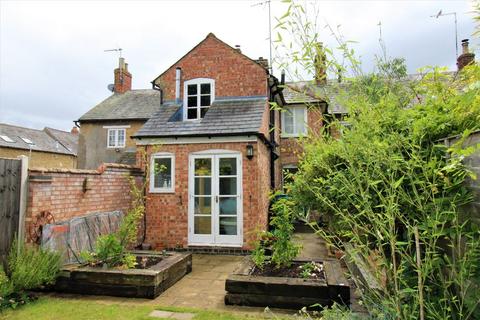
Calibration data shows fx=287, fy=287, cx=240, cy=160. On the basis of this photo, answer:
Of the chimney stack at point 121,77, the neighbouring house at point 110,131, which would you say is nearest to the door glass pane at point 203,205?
the neighbouring house at point 110,131

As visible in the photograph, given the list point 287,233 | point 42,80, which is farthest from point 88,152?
point 287,233

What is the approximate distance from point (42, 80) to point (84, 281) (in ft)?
44.1

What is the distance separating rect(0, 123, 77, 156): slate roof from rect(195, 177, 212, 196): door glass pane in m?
24.5

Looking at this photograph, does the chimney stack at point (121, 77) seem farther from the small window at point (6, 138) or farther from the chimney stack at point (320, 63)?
the chimney stack at point (320, 63)

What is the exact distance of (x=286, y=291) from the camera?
454cm

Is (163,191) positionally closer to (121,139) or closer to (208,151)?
(208,151)

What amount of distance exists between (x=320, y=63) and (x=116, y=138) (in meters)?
18.9

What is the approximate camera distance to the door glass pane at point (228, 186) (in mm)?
8641

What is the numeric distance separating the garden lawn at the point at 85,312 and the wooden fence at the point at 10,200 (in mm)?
1113

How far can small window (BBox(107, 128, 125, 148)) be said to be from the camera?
61.3 ft

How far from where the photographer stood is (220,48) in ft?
33.4

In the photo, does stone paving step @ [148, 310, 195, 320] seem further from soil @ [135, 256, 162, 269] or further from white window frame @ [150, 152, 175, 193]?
white window frame @ [150, 152, 175, 193]

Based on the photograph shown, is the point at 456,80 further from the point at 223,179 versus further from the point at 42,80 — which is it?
the point at 42,80

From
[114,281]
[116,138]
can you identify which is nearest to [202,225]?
[114,281]
